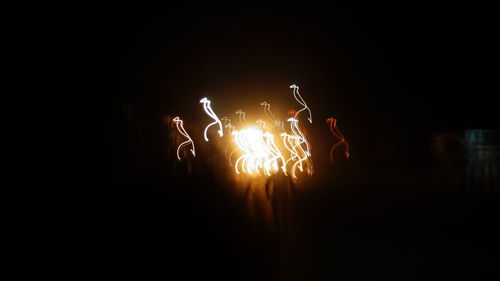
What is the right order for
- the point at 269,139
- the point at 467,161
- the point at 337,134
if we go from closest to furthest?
the point at 467,161 → the point at 337,134 → the point at 269,139

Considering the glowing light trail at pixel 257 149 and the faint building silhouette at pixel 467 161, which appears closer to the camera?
the faint building silhouette at pixel 467 161

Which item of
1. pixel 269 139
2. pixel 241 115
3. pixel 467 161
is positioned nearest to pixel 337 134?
pixel 269 139

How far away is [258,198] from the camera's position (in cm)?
862

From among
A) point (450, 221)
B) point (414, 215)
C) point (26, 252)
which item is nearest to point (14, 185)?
point (26, 252)

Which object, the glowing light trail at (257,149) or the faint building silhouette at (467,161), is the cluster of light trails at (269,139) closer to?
the glowing light trail at (257,149)

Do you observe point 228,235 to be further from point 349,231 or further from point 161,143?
point 161,143

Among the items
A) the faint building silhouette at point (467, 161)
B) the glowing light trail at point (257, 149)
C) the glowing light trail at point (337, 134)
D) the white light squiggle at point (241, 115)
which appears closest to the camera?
the faint building silhouette at point (467, 161)

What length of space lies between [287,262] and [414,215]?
11.0ft

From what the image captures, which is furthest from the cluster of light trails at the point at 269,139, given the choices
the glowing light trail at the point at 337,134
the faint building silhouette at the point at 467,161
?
the faint building silhouette at the point at 467,161

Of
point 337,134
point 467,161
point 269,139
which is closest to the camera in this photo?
point 467,161

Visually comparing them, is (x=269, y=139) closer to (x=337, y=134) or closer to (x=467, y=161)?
(x=337, y=134)

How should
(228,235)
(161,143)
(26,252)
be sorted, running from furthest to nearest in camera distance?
(161,143), (228,235), (26,252)

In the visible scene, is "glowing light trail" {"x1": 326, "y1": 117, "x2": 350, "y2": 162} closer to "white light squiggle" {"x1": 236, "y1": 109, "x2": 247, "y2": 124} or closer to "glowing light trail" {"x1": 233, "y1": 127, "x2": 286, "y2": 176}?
"glowing light trail" {"x1": 233, "y1": 127, "x2": 286, "y2": 176}

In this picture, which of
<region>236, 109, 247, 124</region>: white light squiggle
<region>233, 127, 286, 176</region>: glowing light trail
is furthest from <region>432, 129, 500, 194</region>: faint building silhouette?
<region>236, 109, 247, 124</region>: white light squiggle
